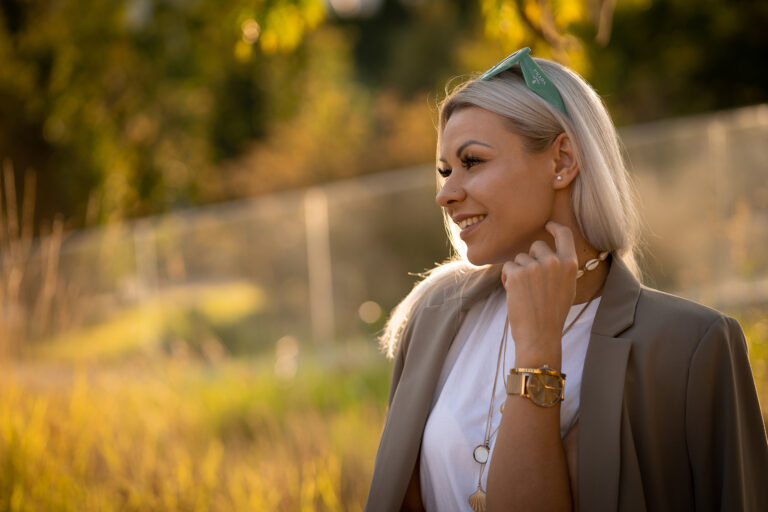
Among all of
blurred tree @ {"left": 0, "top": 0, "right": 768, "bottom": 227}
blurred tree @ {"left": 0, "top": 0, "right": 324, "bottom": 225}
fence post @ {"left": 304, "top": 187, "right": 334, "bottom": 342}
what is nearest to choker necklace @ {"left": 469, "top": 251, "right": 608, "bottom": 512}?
fence post @ {"left": 304, "top": 187, "right": 334, "bottom": 342}

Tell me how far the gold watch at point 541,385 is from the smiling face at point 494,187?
386mm

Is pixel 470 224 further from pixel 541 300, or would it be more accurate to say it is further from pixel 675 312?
pixel 675 312

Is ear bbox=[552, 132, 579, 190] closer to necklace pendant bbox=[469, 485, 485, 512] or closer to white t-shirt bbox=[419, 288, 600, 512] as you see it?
white t-shirt bbox=[419, 288, 600, 512]

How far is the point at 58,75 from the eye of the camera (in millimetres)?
13281

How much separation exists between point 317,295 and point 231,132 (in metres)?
10.5

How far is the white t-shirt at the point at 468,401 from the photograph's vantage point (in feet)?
6.81

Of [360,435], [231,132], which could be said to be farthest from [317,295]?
[231,132]

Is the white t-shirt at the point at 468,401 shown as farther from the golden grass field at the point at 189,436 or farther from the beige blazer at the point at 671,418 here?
the golden grass field at the point at 189,436

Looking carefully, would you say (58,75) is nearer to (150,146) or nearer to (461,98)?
(150,146)

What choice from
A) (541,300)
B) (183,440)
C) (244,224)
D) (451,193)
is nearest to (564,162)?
(451,193)

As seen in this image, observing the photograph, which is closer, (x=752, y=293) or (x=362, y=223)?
(x=752, y=293)

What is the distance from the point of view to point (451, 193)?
2.12 meters

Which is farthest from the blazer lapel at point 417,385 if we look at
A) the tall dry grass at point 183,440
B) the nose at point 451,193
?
the tall dry grass at point 183,440

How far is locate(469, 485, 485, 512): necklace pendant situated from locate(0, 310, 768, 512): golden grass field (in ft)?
6.65
